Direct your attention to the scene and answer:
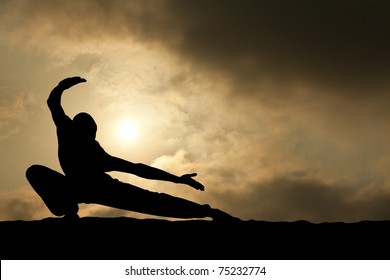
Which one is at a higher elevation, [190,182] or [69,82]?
[69,82]

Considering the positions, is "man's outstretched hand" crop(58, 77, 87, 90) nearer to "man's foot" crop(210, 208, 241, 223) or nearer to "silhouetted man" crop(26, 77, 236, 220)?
"silhouetted man" crop(26, 77, 236, 220)

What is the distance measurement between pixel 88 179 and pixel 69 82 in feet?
4.13

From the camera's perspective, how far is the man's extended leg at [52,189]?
5656mm

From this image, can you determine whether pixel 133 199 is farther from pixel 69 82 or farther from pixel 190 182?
pixel 69 82

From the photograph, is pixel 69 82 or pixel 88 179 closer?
pixel 88 179

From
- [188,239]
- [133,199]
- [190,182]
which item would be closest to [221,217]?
[188,239]

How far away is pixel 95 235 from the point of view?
552cm

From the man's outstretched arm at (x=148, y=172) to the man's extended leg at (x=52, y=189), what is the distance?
64 centimetres

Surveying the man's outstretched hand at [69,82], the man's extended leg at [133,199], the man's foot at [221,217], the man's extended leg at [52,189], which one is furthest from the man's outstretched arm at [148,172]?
the man's outstretched hand at [69,82]

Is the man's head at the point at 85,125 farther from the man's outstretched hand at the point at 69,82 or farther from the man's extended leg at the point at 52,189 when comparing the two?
the man's extended leg at the point at 52,189

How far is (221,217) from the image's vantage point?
18.6ft

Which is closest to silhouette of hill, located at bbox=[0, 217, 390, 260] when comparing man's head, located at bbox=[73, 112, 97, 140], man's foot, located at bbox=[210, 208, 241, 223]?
man's foot, located at bbox=[210, 208, 241, 223]

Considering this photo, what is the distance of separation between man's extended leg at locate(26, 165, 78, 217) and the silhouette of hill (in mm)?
136

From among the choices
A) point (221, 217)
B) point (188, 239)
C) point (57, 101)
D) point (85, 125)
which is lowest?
point (188, 239)
